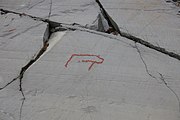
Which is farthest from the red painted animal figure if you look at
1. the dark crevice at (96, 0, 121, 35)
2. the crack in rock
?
the dark crevice at (96, 0, 121, 35)

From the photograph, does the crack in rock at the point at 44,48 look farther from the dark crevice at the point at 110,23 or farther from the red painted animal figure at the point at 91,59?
the dark crevice at the point at 110,23

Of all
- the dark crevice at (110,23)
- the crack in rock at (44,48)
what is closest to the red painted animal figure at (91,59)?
the crack in rock at (44,48)

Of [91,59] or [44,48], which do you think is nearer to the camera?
[91,59]

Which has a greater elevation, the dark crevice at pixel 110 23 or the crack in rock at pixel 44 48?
the dark crevice at pixel 110 23

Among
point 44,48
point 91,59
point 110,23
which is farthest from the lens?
point 110,23

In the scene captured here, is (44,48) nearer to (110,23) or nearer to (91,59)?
(91,59)

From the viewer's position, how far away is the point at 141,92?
53.0 inches

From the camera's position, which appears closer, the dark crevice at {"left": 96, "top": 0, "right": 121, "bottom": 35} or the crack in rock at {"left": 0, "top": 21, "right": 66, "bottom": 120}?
the crack in rock at {"left": 0, "top": 21, "right": 66, "bottom": 120}

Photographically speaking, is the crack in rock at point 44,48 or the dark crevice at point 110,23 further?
the dark crevice at point 110,23

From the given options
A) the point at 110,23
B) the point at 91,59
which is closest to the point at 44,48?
the point at 91,59

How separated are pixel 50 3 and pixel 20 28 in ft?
1.77

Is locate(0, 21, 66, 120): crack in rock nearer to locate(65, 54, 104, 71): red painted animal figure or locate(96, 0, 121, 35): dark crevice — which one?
locate(65, 54, 104, 71): red painted animal figure

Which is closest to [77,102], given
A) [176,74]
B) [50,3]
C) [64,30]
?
[176,74]

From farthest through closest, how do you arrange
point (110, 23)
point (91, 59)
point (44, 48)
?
point (110, 23)
point (44, 48)
point (91, 59)
